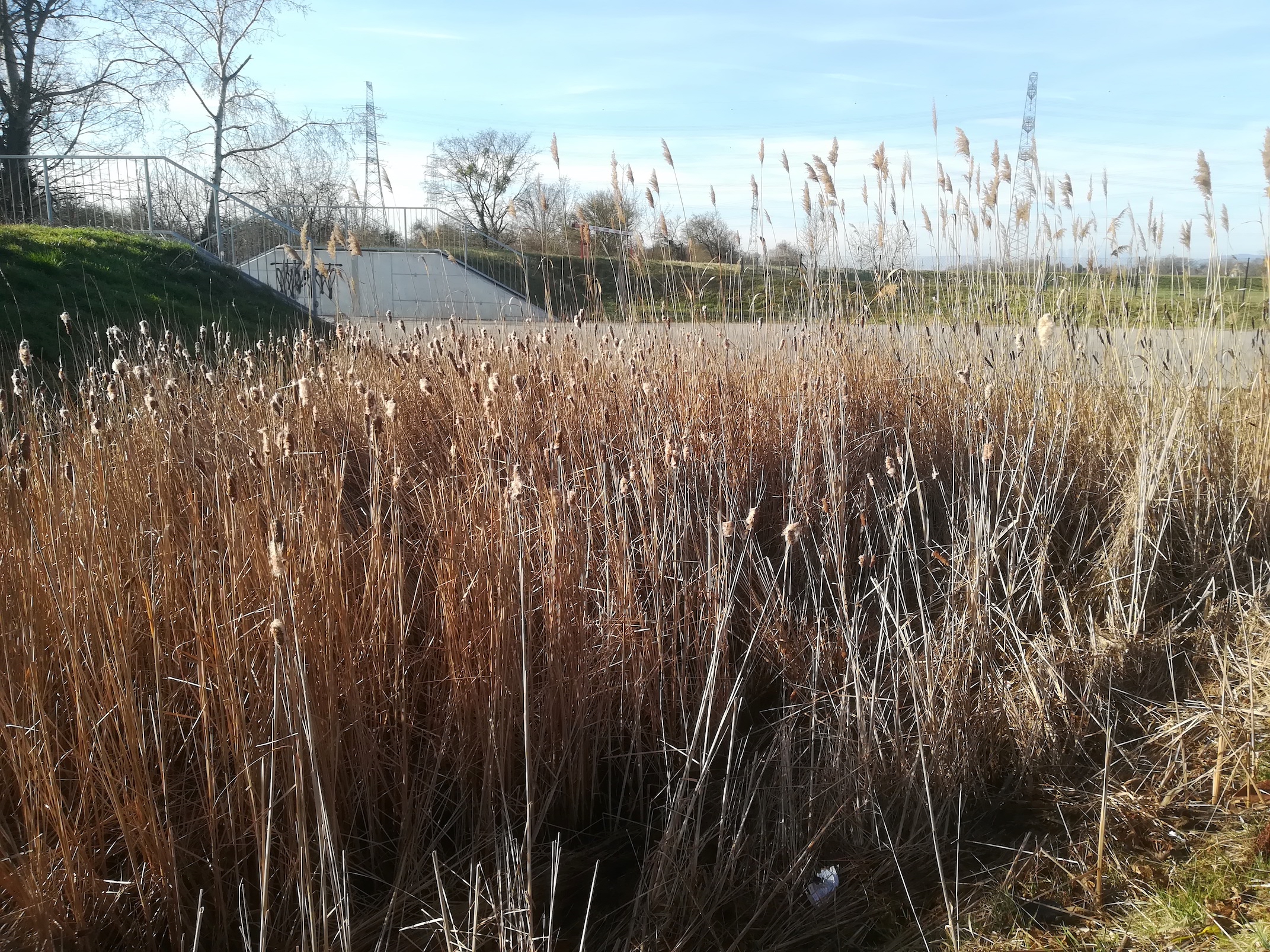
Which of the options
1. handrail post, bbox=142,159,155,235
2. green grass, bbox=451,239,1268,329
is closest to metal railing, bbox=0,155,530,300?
handrail post, bbox=142,159,155,235

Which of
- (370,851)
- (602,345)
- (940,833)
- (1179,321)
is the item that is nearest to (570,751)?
(370,851)

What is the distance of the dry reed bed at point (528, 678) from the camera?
1.56 metres

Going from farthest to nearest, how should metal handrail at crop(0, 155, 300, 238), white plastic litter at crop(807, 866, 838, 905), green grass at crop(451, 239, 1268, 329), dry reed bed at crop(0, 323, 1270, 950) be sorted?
1. metal handrail at crop(0, 155, 300, 238)
2. green grass at crop(451, 239, 1268, 329)
3. white plastic litter at crop(807, 866, 838, 905)
4. dry reed bed at crop(0, 323, 1270, 950)

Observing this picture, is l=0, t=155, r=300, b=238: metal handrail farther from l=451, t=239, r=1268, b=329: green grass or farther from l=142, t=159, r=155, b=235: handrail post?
l=451, t=239, r=1268, b=329: green grass

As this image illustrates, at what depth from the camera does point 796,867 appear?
71.2 inches

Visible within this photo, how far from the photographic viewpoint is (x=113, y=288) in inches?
358

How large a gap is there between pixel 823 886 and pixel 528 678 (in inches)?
30.6

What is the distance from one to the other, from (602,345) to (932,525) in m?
1.80

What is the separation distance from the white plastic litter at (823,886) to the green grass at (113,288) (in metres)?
6.11

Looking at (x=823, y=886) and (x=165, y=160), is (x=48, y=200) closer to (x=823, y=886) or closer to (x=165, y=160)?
(x=165, y=160)

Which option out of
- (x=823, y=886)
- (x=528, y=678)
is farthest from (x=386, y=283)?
(x=823, y=886)

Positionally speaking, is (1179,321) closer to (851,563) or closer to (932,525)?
(932,525)

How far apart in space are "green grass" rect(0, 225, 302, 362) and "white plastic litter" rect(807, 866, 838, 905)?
6108 mm

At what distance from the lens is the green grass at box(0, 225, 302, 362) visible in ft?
24.2
